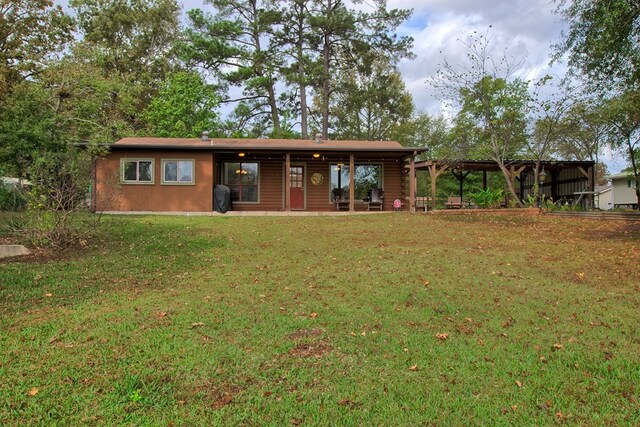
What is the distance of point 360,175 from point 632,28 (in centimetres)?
1043

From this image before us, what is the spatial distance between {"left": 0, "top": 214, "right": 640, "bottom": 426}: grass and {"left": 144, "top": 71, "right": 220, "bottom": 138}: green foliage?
62.1 feet

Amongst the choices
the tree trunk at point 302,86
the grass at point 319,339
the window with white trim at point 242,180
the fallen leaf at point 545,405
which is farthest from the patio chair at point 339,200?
the fallen leaf at point 545,405

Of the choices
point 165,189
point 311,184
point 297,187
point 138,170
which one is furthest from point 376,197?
point 138,170

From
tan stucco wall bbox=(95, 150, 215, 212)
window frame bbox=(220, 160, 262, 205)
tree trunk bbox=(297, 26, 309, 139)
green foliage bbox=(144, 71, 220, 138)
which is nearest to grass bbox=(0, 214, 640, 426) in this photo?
tan stucco wall bbox=(95, 150, 215, 212)

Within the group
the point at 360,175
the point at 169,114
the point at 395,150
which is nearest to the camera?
the point at 395,150

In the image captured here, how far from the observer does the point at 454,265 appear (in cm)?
619

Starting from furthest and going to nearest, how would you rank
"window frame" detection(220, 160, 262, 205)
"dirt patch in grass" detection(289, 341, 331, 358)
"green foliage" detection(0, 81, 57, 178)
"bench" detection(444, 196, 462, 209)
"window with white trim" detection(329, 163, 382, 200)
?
1. "bench" detection(444, 196, 462, 209)
2. "window with white trim" detection(329, 163, 382, 200)
3. "window frame" detection(220, 160, 262, 205)
4. "green foliage" detection(0, 81, 57, 178)
5. "dirt patch in grass" detection(289, 341, 331, 358)

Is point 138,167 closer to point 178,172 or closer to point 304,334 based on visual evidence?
point 178,172

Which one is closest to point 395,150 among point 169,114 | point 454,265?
point 454,265

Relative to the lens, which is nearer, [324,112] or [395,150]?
[395,150]

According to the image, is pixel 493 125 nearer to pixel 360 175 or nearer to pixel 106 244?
pixel 360 175

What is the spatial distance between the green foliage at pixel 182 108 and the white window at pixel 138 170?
9.70 meters

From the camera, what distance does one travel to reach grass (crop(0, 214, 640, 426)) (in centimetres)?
246

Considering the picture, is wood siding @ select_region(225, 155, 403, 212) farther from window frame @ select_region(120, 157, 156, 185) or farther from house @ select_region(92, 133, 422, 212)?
window frame @ select_region(120, 157, 156, 185)
